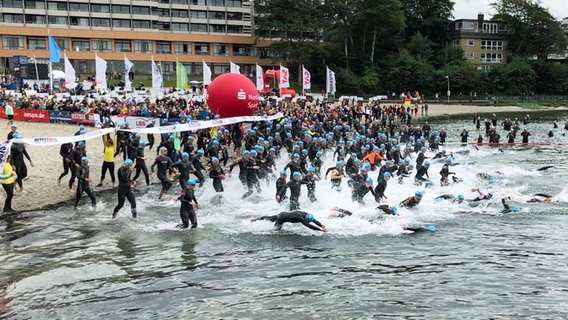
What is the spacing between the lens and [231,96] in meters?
29.4

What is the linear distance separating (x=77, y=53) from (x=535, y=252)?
259 ft

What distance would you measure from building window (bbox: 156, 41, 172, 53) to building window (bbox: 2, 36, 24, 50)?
1960 cm

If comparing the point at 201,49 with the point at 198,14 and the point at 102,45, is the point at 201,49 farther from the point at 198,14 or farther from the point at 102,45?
the point at 102,45

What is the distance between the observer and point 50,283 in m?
12.1

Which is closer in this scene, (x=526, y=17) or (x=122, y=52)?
(x=122, y=52)

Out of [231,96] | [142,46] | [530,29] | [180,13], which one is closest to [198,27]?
[180,13]

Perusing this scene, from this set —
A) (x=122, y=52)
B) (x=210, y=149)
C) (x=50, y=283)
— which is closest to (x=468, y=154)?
(x=210, y=149)

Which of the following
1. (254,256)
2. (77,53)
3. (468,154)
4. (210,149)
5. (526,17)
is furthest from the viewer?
(526,17)

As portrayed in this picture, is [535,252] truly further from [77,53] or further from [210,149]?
[77,53]

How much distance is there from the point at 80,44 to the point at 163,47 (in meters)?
12.5

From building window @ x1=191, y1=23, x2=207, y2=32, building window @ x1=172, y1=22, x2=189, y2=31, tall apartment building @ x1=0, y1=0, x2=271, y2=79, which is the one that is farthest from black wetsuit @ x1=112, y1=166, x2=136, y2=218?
building window @ x1=191, y1=23, x2=207, y2=32

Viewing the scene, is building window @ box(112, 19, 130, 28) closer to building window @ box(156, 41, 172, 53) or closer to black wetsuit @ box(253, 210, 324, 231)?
building window @ box(156, 41, 172, 53)

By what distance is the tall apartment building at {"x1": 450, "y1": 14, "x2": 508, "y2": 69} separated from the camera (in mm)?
93688

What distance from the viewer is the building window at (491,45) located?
94.9 m
